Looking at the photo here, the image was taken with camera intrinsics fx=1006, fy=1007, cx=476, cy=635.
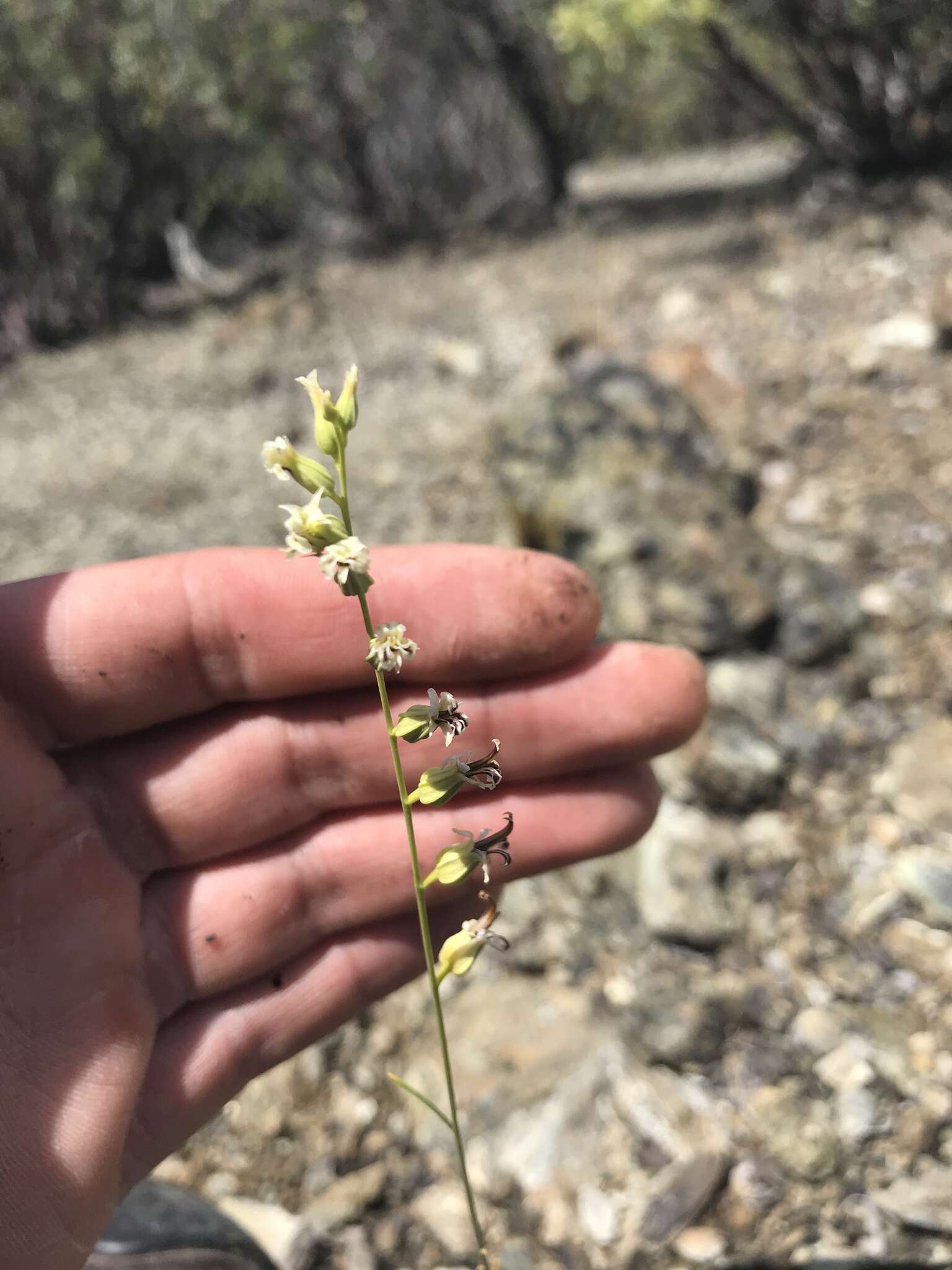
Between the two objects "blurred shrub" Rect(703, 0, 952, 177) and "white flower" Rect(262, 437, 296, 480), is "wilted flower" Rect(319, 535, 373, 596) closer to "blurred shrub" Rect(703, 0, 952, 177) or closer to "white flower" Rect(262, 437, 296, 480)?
"white flower" Rect(262, 437, 296, 480)

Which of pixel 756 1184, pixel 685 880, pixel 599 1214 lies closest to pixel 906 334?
pixel 685 880

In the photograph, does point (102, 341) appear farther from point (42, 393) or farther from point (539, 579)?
point (539, 579)

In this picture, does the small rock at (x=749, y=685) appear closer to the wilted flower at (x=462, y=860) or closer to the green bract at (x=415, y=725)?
the wilted flower at (x=462, y=860)

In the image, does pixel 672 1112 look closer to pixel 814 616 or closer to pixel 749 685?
pixel 749 685

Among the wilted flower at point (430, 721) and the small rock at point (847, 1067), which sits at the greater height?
the wilted flower at point (430, 721)

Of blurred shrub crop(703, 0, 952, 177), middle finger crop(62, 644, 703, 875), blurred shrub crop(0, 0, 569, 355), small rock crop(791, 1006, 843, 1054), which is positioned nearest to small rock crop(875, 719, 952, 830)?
small rock crop(791, 1006, 843, 1054)

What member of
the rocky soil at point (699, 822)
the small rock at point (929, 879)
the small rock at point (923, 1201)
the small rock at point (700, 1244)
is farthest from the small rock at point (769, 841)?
the small rock at point (700, 1244)

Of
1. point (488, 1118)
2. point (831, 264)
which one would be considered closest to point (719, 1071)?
point (488, 1118)
